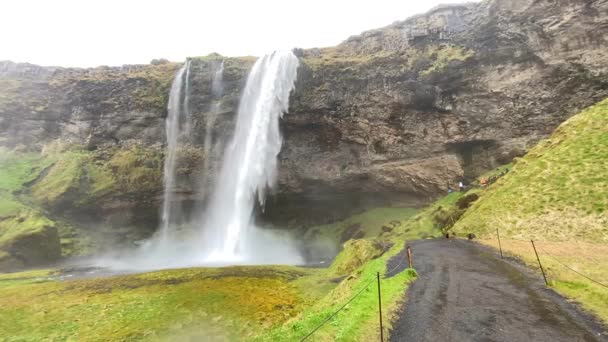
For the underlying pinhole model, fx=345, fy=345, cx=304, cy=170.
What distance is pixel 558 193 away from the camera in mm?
23453

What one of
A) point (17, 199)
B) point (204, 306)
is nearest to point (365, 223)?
point (204, 306)

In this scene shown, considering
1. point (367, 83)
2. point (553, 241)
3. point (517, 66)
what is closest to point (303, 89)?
point (367, 83)

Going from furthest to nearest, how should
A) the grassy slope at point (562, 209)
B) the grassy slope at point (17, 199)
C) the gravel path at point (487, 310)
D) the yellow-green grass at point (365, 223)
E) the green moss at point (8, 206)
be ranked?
the yellow-green grass at point (365, 223) < the green moss at point (8, 206) < the grassy slope at point (17, 199) < the grassy slope at point (562, 209) < the gravel path at point (487, 310)

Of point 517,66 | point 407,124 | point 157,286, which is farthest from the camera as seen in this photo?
point 407,124

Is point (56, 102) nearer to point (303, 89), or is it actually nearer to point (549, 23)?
point (303, 89)

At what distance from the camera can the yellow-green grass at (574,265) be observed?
36.1 ft

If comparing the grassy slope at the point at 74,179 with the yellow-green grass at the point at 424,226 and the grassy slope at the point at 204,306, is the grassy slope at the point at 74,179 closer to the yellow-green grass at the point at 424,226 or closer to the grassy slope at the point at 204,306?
the grassy slope at the point at 204,306

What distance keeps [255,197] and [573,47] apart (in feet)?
159

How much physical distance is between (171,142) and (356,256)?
49.0 metres

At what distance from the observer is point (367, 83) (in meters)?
56.0

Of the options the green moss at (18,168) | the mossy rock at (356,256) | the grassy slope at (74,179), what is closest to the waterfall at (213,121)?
the grassy slope at (74,179)

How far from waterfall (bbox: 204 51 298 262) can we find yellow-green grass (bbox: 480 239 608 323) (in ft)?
129

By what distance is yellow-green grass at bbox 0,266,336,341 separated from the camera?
14.9m

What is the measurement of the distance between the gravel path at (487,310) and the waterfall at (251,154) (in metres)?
39.8
